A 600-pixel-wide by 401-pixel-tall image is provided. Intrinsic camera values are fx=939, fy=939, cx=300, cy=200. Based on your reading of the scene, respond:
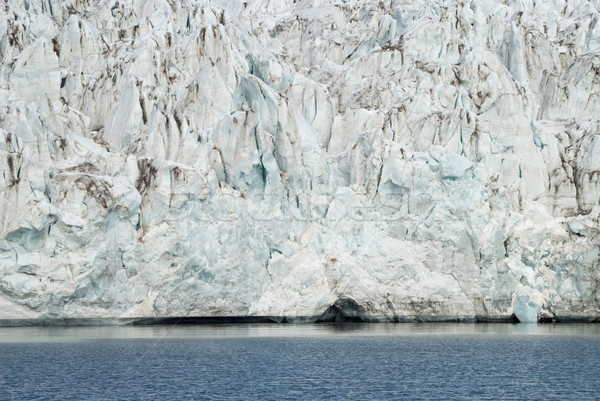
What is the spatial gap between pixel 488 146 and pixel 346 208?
9146 mm

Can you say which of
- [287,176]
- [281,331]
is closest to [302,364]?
[281,331]

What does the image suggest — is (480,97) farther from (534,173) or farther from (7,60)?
(7,60)

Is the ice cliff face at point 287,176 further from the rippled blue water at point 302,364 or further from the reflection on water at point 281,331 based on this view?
the rippled blue water at point 302,364

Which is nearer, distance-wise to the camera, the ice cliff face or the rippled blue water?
the rippled blue water

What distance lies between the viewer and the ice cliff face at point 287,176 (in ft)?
156

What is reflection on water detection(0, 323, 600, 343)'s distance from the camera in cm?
4609

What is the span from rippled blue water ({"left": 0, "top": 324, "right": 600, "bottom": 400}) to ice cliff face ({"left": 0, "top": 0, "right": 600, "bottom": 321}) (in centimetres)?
301

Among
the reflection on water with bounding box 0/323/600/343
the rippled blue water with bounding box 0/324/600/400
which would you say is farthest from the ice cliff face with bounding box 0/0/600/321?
the rippled blue water with bounding box 0/324/600/400

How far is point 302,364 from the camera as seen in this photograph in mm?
34344

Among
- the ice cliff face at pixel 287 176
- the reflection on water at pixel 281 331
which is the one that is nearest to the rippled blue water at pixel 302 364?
the reflection on water at pixel 281 331

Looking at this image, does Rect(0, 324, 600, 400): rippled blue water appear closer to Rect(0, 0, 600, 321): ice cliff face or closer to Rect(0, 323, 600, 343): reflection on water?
Rect(0, 323, 600, 343): reflection on water

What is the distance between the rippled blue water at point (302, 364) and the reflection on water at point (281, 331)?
10cm

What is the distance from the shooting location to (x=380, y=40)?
6366 cm

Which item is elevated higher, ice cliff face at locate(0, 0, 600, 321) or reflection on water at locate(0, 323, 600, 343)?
ice cliff face at locate(0, 0, 600, 321)
